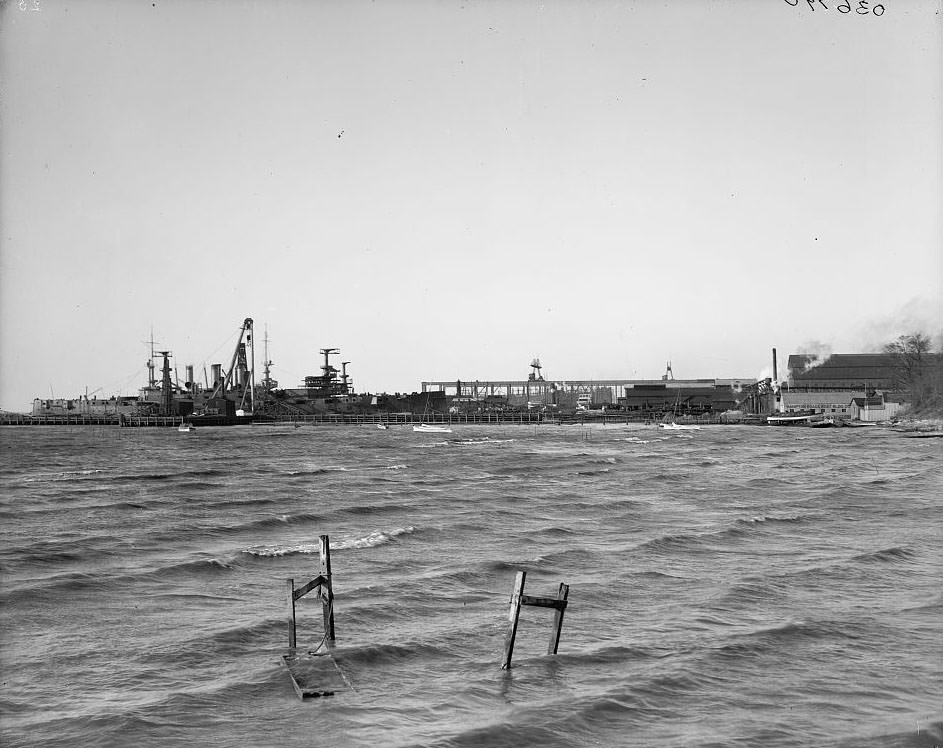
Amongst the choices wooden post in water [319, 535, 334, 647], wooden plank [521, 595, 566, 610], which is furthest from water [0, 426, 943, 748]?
wooden plank [521, 595, 566, 610]

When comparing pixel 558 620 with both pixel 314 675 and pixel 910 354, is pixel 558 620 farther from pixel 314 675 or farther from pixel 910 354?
pixel 910 354

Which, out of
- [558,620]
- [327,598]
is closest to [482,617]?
[558,620]

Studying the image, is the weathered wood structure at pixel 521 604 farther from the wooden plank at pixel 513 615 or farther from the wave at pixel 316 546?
the wave at pixel 316 546

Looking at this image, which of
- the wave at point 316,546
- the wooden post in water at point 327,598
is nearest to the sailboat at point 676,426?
the wave at point 316,546

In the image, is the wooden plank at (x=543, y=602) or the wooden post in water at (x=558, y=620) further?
the wooden post in water at (x=558, y=620)

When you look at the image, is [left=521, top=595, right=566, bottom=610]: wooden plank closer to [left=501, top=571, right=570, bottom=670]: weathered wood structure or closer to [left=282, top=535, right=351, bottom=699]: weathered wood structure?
[left=501, top=571, right=570, bottom=670]: weathered wood structure

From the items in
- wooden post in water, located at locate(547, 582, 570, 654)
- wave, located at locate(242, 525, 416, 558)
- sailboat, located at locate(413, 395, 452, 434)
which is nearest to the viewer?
wooden post in water, located at locate(547, 582, 570, 654)

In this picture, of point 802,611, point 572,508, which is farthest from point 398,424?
point 802,611
